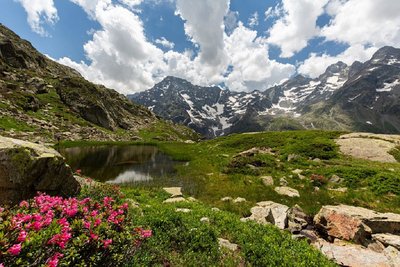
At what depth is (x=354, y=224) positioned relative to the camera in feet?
43.8

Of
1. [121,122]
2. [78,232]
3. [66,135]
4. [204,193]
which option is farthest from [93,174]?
[121,122]

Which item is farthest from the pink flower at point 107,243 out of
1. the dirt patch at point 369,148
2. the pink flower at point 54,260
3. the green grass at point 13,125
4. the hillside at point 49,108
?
the green grass at point 13,125

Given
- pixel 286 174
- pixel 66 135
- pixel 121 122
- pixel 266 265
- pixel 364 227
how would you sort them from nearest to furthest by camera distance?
pixel 266 265 → pixel 364 227 → pixel 286 174 → pixel 66 135 → pixel 121 122

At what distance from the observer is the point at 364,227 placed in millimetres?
13656

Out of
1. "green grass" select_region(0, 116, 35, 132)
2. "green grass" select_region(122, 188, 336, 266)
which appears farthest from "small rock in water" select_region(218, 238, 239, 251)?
"green grass" select_region(0, 116, 35, 132)

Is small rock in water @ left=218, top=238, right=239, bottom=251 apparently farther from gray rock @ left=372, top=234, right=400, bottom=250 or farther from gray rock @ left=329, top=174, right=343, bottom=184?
gray rock @ left=329, top=174, right=343, bottom=184

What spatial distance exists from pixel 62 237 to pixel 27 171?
765 centimetres

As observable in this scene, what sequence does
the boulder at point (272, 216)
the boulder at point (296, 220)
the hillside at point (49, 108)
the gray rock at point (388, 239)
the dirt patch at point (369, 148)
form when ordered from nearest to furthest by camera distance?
the gray rock at point (388, 239)
the boulder at point (296, 220)
the boulder at point (272, 216)
the dirt patch at point (369, 148)
the hillside at point (49, 108)

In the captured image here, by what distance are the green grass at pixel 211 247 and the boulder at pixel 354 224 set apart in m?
Result: 4.55

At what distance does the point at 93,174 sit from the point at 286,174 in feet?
87.0

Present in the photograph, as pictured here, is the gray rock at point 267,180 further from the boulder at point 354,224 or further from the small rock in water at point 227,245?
the small rock in water at point 227,245

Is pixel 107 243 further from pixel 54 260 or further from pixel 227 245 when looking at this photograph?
pixel 227 245

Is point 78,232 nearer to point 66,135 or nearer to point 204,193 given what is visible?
point 204,193

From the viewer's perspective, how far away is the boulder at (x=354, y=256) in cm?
1029
